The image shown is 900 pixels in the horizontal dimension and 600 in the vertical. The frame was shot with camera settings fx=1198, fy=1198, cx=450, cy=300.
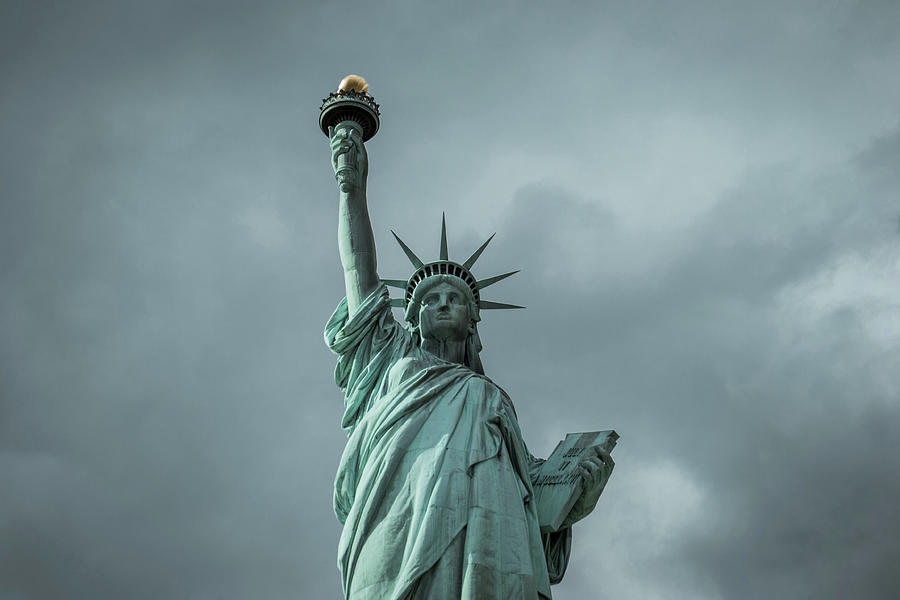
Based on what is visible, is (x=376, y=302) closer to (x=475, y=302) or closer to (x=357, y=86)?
(x=475, y=302)

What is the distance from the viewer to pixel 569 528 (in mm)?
16031

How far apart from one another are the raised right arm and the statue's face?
32.2 inches

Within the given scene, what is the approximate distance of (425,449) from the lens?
1462cm

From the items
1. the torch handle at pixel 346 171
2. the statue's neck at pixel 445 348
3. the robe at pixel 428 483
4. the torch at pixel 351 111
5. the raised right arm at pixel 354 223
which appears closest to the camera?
the robe at pixel 428 483

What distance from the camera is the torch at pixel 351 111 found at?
18.4 m

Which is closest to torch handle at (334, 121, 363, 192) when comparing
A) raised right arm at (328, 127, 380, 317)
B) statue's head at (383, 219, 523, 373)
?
raised right arm at (328, 127, 380, 317)

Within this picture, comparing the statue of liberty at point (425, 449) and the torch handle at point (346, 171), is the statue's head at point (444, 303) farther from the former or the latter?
the torch handle at point (346, 171)

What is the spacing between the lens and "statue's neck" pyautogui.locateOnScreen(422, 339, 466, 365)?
1709 cm

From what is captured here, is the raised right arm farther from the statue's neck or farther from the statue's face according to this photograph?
the statue's neck

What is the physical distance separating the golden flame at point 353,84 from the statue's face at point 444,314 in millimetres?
3632

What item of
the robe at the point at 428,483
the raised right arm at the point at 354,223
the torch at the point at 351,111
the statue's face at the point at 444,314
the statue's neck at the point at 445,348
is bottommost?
the robe at the point at 428,483

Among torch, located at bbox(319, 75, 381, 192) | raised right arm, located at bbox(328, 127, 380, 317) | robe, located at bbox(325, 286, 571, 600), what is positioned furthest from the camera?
torch, located at bbox(319, 75, 381, 192)

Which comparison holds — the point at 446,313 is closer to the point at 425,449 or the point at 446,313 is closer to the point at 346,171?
the point at 346,171

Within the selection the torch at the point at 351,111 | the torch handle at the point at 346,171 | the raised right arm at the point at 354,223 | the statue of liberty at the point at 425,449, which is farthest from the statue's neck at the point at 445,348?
the torch at the point at 351,111
